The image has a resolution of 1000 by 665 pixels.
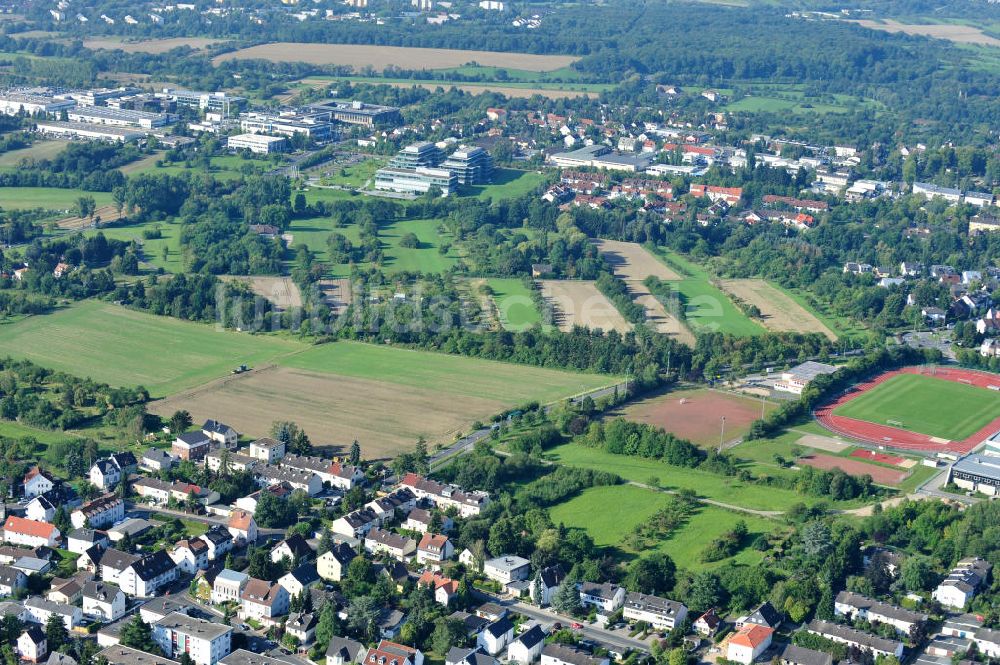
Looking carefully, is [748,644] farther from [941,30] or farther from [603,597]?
[941,30]

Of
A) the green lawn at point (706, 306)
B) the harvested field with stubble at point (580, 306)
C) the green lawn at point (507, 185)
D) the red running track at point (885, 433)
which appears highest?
the green lawn at point (507, 185)

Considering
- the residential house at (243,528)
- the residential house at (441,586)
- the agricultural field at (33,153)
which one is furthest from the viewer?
the agricultural field at (33,153)

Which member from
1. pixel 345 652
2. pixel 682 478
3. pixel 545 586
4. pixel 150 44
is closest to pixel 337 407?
pixel 682 478

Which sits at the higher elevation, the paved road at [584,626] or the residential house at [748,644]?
the residential house at [748,644]

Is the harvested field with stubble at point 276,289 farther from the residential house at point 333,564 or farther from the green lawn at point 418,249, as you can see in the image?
the residential house at point 333,564

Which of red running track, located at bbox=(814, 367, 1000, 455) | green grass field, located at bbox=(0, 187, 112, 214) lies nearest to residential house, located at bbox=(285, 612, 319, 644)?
red running track, located at bbox=(814, 367, 1000, 455)

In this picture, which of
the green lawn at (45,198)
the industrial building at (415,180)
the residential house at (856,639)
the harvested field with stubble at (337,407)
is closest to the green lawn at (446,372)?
the harvested field with stubble at (337,407)
